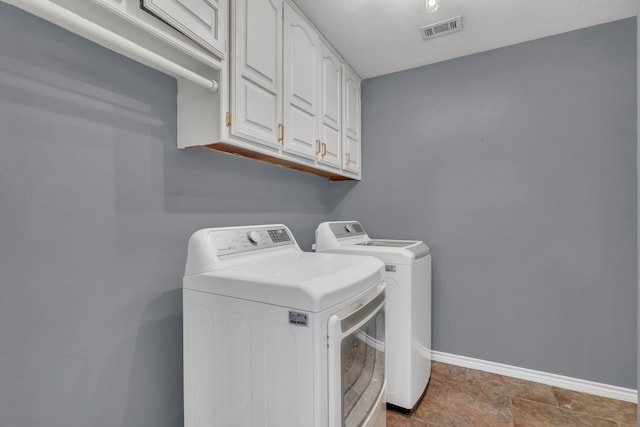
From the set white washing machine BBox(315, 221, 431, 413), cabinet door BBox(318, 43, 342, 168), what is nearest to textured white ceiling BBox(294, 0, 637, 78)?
cabinet door BBox(318, 43, 342, 168)

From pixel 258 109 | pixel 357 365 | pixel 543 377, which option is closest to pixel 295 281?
pixel 357 365

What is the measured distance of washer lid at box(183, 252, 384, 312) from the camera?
37.3 inches

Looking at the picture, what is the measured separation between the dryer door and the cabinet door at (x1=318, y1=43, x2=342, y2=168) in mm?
1171

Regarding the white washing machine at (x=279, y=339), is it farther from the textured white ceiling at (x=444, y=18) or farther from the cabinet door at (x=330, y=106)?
the textured white ceiling at (x=444, y=18)

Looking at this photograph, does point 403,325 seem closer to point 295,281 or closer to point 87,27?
point 295,281

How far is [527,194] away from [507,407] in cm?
140

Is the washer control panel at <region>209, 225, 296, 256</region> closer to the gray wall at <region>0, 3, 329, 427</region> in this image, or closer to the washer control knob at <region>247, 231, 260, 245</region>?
the washer control knob at <region>247, 231, 260, 245</region>

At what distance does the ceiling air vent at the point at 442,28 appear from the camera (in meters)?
1.94

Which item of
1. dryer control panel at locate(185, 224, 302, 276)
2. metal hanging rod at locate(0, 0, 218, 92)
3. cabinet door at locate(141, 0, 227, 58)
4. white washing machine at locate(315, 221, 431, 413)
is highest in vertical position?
cabinet door at locate(141, 0, 227, 58)

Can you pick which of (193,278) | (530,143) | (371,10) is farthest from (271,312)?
(530,143)

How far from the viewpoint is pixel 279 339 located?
38.4 inches

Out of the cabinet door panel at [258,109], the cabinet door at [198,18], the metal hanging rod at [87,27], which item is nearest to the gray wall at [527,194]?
the cabinet door panel at [258,109]

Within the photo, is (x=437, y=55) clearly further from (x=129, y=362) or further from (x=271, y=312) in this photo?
(x=129, y=362)

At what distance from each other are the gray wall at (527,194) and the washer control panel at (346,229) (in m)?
0.23
